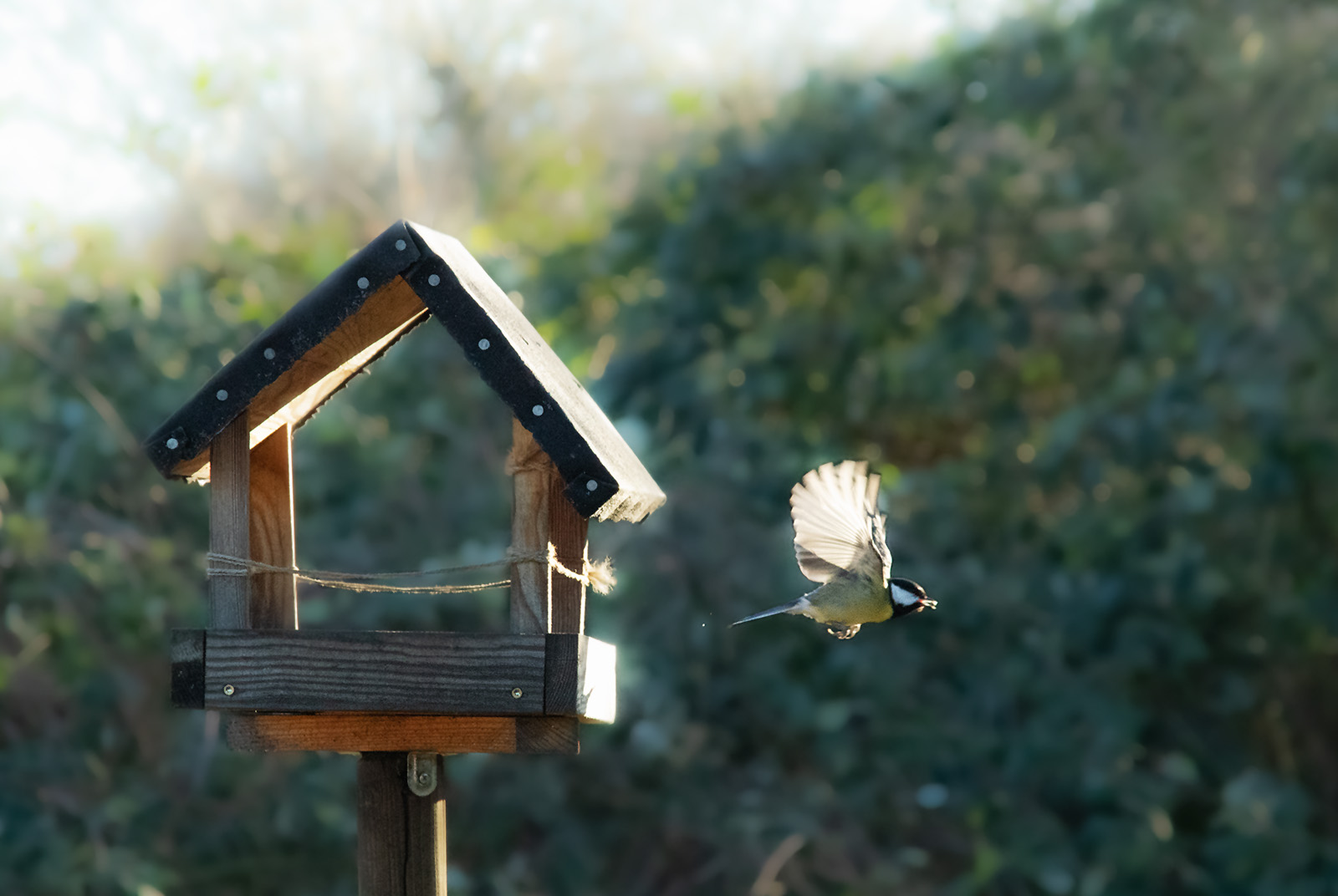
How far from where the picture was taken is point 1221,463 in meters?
4.41

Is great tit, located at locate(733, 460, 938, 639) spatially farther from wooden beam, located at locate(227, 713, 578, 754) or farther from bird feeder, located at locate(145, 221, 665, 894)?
wooden beam, located at locate(227, 713, 578, 754)

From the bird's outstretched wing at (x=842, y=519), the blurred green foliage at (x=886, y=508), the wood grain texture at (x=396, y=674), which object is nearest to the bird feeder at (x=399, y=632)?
the wood grain texture at (x=396, y=674)

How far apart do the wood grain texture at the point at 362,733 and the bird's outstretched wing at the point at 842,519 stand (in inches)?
20.8

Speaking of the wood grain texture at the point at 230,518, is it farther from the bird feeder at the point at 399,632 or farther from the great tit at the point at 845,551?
the great tit at the point at 845,551

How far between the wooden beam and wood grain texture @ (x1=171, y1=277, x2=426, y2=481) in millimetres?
340

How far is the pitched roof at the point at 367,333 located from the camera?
5.54 feet

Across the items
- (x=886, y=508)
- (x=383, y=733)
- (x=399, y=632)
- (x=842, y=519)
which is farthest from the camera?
(x=886, y=508)

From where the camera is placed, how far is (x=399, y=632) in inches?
66.4

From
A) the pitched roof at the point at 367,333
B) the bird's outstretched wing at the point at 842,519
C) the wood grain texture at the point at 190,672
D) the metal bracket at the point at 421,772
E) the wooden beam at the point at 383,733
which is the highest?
the pitched roof at the point at 367,333

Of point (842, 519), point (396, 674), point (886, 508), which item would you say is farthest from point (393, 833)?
point (886, 508)

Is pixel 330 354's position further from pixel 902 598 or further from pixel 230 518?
pixel 902 598

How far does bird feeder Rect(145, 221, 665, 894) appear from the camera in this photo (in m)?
1.70

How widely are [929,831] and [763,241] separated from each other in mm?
1983

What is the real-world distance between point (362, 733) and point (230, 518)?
1.08 ft
